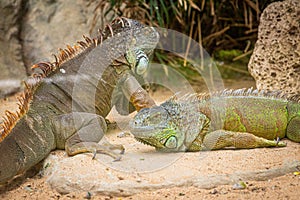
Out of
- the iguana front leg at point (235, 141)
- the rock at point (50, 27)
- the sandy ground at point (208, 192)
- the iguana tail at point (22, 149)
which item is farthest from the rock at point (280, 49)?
the rock at point (50, 27)

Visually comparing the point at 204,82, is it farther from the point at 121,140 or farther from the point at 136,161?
the point at 136,161

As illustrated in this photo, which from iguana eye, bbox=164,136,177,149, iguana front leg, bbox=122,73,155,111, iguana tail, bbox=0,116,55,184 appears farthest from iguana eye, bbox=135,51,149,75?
iguana tail, bbox=0,116,55,184

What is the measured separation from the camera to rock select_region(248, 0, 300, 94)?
6031 mm

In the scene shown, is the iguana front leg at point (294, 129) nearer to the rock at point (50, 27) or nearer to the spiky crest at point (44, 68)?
the spiky crest at point (44, 68)

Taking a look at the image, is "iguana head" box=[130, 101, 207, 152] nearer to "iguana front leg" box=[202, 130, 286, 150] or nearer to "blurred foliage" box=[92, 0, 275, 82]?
"iguana front leg" box=[202, 130, 286, 150]

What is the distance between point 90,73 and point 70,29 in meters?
3.16

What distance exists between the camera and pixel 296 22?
602 centimetres

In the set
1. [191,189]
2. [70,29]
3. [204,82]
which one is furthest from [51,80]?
[204,82]

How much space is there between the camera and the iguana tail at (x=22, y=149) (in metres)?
4.23

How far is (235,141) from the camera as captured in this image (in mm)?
4684

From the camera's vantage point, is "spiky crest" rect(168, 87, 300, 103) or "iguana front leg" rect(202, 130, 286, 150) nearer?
"iguana front leg" rect(202, 130, 286, 150)

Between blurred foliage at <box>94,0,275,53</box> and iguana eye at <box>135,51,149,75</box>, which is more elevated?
iguana eye at <box>135,51,149,75</box>

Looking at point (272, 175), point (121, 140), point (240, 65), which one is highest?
point (272, 175)

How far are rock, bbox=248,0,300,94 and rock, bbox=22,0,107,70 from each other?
346 cm
